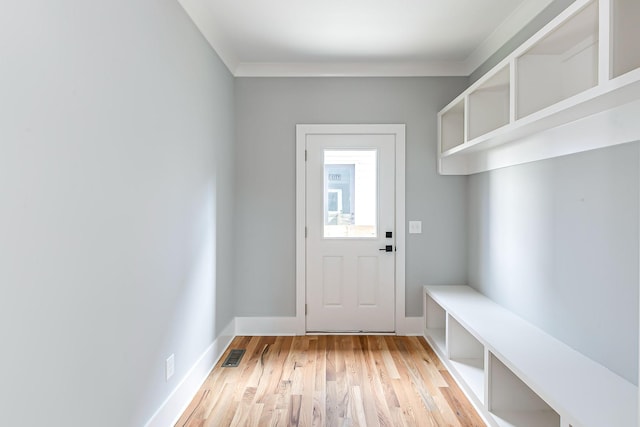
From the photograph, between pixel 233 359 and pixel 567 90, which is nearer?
pixel 567 90

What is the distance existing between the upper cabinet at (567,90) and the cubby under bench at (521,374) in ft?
3.48

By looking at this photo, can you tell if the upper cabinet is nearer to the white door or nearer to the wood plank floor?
the white door

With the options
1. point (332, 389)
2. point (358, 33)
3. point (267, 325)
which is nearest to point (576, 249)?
point (332, 389)

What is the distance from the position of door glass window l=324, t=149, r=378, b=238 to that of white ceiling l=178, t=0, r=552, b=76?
790mm

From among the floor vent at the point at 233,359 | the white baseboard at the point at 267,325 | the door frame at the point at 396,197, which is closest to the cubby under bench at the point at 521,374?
the door frame at the point at 396,197

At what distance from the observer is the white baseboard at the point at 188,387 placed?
6.91ft

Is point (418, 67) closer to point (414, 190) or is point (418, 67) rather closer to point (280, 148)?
point (414, 190)

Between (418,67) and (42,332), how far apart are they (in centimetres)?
352

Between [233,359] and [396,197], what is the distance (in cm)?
204

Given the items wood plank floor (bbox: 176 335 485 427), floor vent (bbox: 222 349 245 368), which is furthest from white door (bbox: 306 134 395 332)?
floor vent (bbox: 222 349 245 368)

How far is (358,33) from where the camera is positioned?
305cm

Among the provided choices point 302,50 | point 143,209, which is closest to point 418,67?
point 302,50

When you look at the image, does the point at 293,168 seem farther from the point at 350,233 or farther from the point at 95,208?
the point at 95,208

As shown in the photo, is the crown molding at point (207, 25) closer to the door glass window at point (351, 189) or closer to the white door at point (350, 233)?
the white door at point (350, 233)
